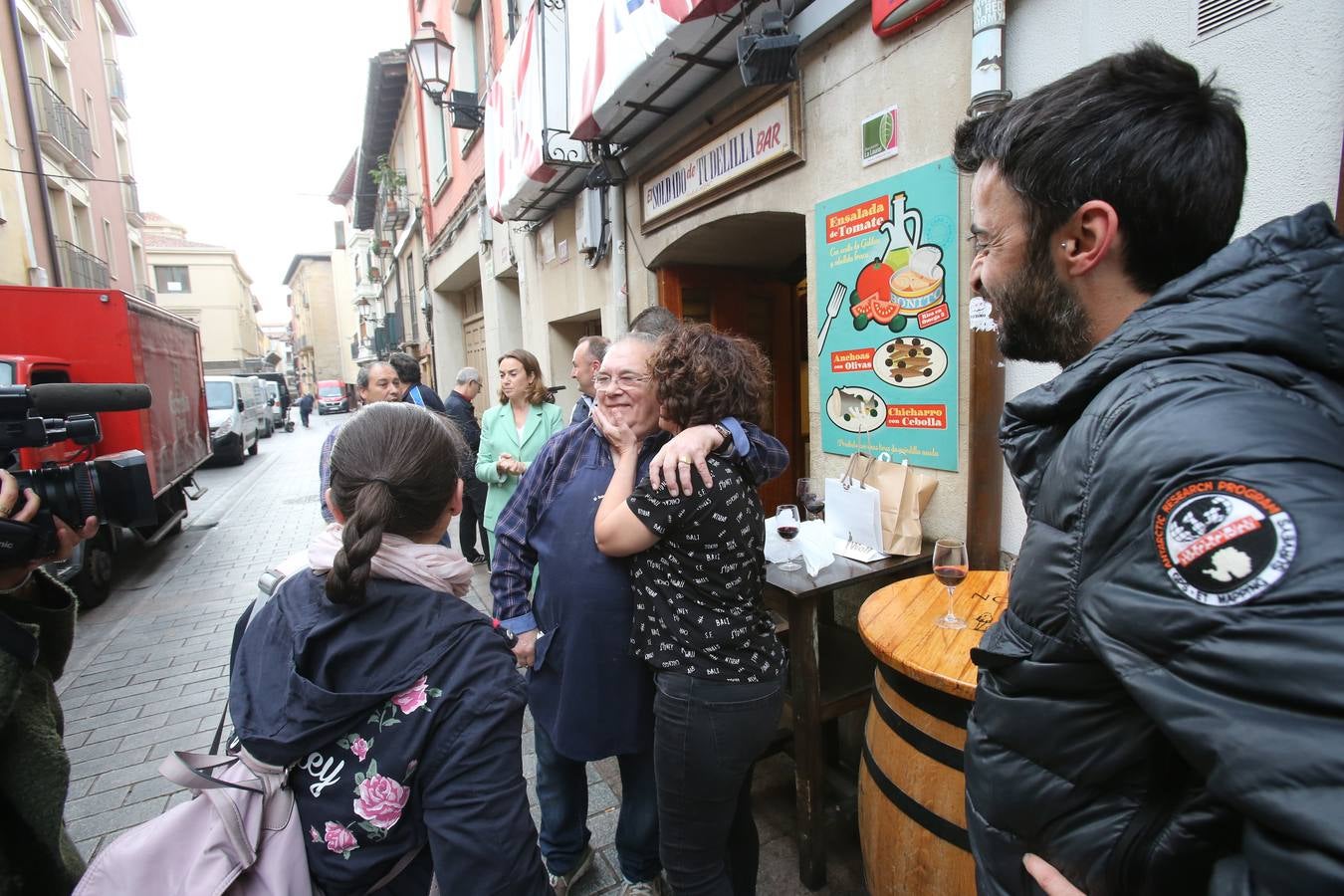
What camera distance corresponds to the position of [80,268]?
→ 49.5ft

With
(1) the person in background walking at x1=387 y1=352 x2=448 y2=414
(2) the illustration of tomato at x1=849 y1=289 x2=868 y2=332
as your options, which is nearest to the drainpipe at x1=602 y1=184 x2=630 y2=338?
(1) the person in background walking at x1=387 y1=352 x2=448 y2=414

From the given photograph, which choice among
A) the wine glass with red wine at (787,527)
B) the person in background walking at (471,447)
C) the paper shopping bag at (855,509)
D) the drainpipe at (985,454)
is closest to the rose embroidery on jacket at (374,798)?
the wine glass with red wine at (787,527)

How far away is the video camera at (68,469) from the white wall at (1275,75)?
9.58 ft

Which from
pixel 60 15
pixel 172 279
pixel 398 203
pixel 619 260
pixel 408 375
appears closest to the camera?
pixel 408 375

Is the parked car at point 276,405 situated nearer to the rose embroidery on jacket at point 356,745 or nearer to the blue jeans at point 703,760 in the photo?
the blue jeans at point 703,760

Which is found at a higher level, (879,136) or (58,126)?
(58,126)

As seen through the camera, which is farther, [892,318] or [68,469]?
[892,318]

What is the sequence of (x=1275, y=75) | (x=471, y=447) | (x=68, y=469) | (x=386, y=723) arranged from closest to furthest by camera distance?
1. (x=386, y=723)
2. (x=68, y=469)
3. (x=1275, y=75)
4. (x=471, y=447)

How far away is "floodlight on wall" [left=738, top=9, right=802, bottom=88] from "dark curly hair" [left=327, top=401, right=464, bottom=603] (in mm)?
2824

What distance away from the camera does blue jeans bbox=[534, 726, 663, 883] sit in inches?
82.0

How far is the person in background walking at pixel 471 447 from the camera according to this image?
569 cm

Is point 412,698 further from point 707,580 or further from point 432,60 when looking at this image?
point 432,60

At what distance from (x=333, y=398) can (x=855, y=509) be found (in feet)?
149

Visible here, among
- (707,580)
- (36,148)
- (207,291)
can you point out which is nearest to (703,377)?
(707,580)
